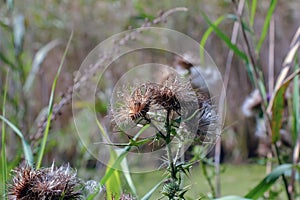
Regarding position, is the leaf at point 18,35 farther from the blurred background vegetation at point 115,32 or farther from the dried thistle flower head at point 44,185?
the blurred background vegetation at point 115,32

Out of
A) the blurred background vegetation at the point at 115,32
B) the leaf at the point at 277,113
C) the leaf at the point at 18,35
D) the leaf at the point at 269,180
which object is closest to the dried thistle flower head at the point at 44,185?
the leaf at the point at 269,180

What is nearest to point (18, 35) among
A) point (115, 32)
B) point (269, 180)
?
point (269, 180)

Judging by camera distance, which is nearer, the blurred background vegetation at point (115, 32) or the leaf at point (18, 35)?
the leaf at point (18, 35)

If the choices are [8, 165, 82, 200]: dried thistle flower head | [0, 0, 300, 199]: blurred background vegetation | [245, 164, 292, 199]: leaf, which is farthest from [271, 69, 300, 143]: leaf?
[0, 0, 300, 199]: blurred background vegetation

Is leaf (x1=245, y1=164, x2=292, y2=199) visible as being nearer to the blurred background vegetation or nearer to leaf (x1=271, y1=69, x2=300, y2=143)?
leaf (x1=271, y1=69, x2=300, y2=143)

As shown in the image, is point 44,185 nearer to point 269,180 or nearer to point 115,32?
point 269,180

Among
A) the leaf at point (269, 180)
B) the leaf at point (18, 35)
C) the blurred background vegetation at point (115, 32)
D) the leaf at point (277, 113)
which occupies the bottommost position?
the leaf at point (269, 180)

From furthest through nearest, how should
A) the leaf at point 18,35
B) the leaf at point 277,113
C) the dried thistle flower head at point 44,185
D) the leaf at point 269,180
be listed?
1. the leaf at point 18,35
2. the leaf at point 277,113
3. the leaf at point 269,180
4. the dried thistle flower head at point 44,185

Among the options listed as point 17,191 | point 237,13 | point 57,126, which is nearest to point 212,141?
point 17,191

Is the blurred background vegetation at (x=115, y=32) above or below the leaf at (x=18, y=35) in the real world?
above
